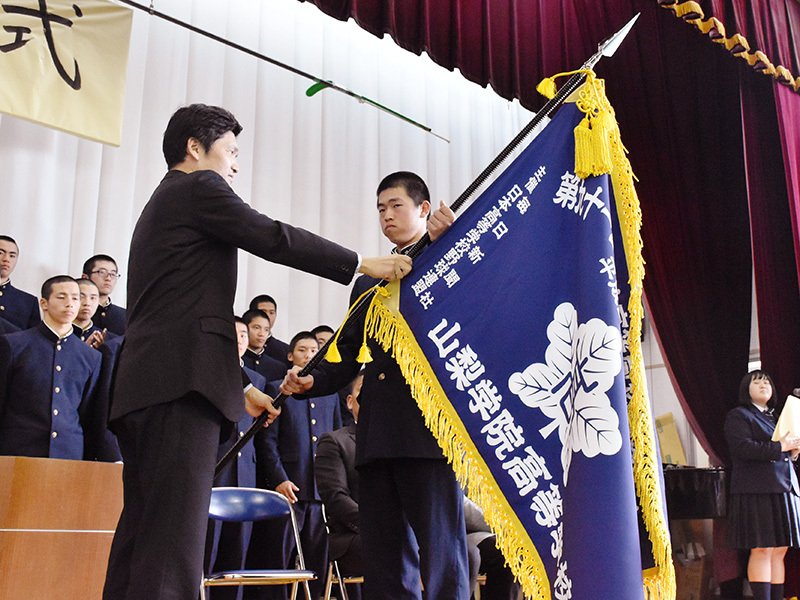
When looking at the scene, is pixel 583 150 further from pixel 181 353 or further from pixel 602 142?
pixel 181 353

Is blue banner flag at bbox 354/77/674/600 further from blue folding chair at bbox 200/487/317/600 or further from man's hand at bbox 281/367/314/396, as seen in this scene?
blue folding chair at bbox 200/487/317/600

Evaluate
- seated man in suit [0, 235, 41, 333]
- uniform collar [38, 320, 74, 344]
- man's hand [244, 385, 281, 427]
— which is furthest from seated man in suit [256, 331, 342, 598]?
man's hand [244, 385, 281, 427]

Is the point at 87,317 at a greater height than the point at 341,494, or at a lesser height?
greater

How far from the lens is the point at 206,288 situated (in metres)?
2.02

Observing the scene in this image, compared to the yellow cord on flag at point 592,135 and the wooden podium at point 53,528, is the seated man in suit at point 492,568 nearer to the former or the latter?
the wooden podium at point 53,528

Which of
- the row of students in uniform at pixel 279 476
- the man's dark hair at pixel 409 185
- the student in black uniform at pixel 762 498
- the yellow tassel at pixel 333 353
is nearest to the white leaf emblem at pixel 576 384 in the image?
the yellow tassel at pixel 333 353

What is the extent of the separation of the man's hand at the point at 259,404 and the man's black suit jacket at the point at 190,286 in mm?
577

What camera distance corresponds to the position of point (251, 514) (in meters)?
→ 3.64

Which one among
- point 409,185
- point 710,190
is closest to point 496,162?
point 409,185

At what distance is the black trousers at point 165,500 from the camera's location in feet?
5.78

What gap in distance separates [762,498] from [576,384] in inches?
142

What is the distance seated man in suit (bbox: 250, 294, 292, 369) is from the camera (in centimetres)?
567

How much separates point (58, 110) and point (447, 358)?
3.70 metres

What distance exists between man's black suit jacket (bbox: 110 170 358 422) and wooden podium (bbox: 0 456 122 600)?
1420 mm
